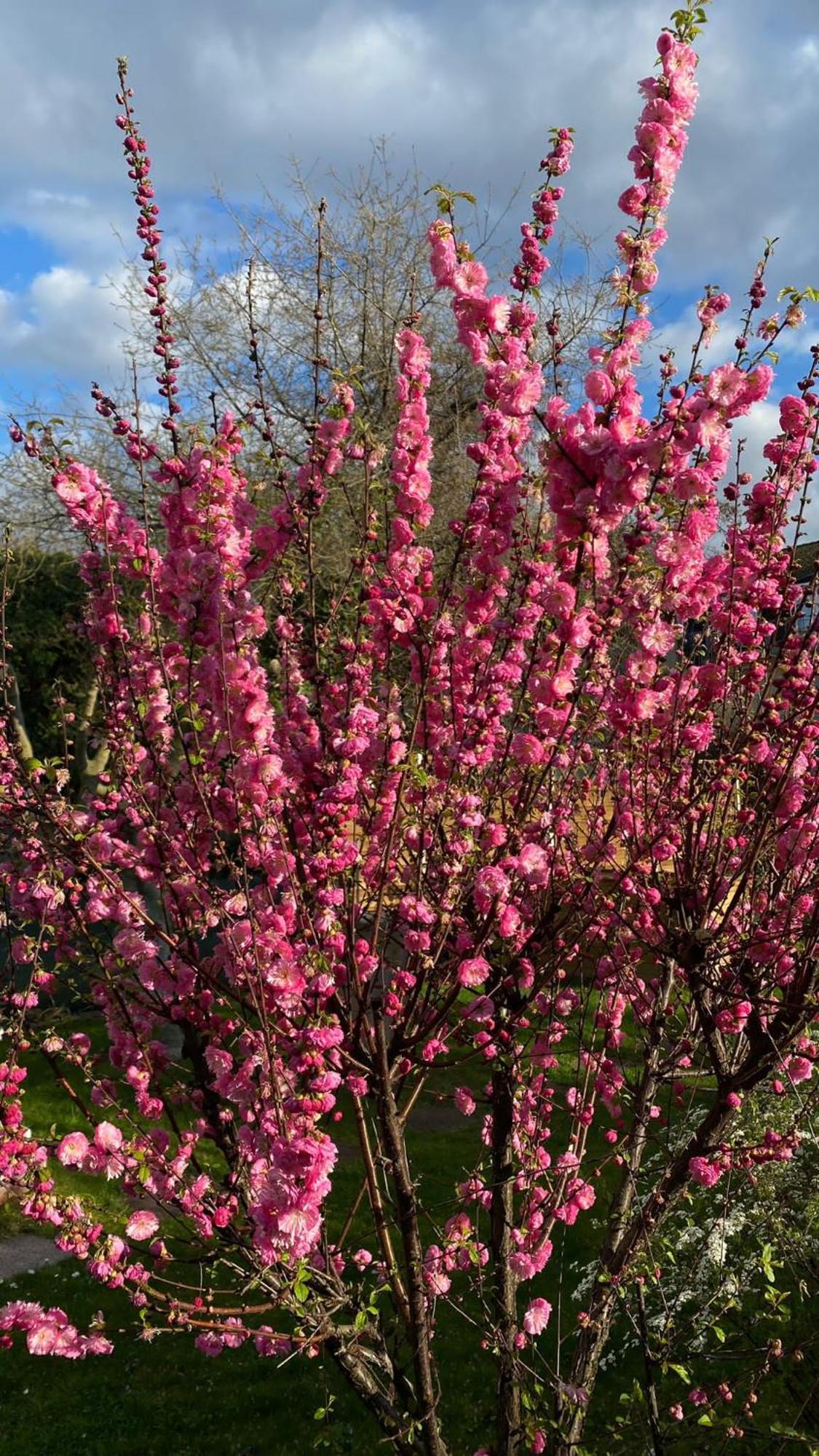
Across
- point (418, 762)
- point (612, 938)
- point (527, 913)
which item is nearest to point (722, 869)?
point (612, 938)

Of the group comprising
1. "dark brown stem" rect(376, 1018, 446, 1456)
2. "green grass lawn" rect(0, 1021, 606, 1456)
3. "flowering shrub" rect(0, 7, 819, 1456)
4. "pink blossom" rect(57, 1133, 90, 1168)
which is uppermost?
"flowering shrub" rect(0, 7, 819, 1456)

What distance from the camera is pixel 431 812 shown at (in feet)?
10.2

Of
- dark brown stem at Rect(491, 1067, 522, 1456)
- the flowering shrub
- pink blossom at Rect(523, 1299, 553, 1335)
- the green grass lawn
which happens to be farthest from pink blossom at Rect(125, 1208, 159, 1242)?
the green grass lawn

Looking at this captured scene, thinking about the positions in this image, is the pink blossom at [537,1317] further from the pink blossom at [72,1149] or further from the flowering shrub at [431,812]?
the pink blossom at [72,1149]

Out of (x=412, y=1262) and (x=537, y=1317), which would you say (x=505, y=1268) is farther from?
(x=412, y=1262)

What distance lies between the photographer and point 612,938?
12.0 feet

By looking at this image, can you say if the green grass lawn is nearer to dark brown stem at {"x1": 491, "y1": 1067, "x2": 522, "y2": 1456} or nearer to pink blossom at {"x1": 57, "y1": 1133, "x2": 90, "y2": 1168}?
dark brown stem at {"x1": 491, "y1": 1067, "x2": 522, "y2": 1456}

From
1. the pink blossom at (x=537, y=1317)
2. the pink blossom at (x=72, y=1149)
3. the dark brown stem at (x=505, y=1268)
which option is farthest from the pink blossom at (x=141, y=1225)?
the pink blossom at (x=537, y=1317)

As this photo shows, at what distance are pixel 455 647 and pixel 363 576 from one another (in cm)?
41

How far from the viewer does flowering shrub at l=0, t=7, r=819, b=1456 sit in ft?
8.95

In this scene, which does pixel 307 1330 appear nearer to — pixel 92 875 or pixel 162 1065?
pixel 162 1065

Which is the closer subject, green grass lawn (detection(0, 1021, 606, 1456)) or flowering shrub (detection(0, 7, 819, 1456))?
flowering shrub (detection(0, 7, 819, 1456))

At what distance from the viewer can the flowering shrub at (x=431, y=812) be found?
8.95 ft

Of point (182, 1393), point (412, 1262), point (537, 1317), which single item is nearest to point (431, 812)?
point (412, 1262)
